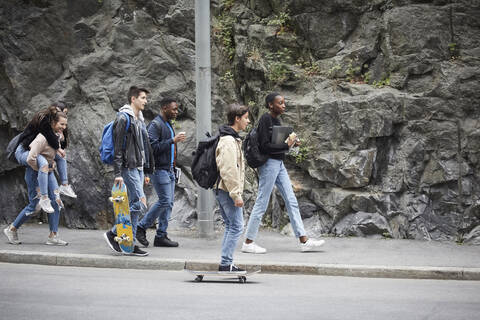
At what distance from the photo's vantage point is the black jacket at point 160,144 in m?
9.09

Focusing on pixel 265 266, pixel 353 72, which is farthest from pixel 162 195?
pixel 353 72

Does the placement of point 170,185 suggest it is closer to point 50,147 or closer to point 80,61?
point 50,147

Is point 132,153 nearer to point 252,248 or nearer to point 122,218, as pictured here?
point 122,218

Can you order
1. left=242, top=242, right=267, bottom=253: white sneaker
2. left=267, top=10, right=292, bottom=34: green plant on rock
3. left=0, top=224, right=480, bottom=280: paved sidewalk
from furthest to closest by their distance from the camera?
left=267, top=10, right=292, bottom=34: green plant on rock, left=242, top=242, right=267, bottom=253: white sneaker, left=0, top=224, right=480, bottom=280: paved sidewalk

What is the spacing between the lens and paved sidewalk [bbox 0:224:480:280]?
7.71 meters

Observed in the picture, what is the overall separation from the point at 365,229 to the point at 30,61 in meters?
7.66

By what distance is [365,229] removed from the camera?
1014cm

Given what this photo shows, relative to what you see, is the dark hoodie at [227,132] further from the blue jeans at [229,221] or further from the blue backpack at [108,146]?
the blue backpack at [108,146]

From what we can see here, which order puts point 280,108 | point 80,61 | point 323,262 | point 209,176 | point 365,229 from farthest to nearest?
point 80,61 → point 365,229 → point 280,108 → point 323,262 → point 209,176

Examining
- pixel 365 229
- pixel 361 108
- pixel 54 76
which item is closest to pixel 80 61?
pixel 54 76

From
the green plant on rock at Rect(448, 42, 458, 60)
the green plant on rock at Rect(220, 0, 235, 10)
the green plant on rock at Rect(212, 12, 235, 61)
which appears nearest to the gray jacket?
the green plant on rock at Rect(212, 12, 235, 61)

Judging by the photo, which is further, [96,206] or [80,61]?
[80,61]

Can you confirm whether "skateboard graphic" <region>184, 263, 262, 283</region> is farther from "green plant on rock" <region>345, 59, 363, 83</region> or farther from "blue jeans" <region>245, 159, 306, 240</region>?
"green plant on rock" <region>345, 59, 363, 83</region>

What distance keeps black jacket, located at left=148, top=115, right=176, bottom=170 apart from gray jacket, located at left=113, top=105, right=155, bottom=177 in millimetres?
590
